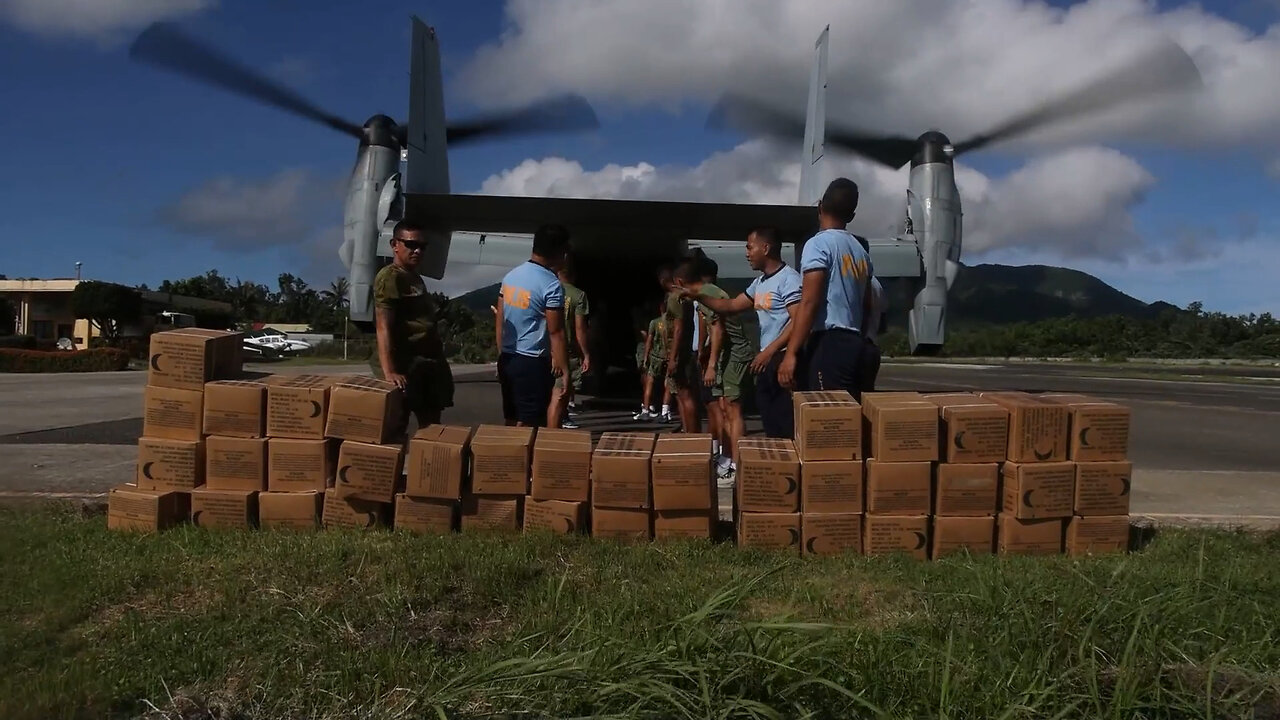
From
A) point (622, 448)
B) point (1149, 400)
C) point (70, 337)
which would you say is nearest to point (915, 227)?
point (1149, 400)

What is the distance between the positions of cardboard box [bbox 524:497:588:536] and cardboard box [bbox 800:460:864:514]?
1.08 m

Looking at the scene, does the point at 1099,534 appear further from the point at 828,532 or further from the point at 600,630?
the point at 600,630

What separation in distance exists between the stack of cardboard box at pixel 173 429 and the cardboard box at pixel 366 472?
0.79 metres

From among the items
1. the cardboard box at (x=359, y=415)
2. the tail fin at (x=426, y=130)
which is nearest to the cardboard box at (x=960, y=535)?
the cardboard box at (x=359, y=415)

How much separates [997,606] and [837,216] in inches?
95.7

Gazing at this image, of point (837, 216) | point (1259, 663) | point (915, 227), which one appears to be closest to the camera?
point (1259, 663)

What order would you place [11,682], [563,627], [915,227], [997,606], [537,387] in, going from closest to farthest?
[11,682] < [563,627] < [997,606] < [537,387] < [915,227]

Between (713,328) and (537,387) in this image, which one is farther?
(713,328)

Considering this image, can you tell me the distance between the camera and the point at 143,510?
13.5 feet

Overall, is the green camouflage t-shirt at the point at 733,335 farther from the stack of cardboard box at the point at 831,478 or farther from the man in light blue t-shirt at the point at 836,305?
the stack of cardboard box at the point at 831,478

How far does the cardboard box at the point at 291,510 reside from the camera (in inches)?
165

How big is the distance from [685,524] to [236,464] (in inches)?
89.1

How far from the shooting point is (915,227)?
39.1ft

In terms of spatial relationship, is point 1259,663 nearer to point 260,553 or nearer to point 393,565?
point 393,565
